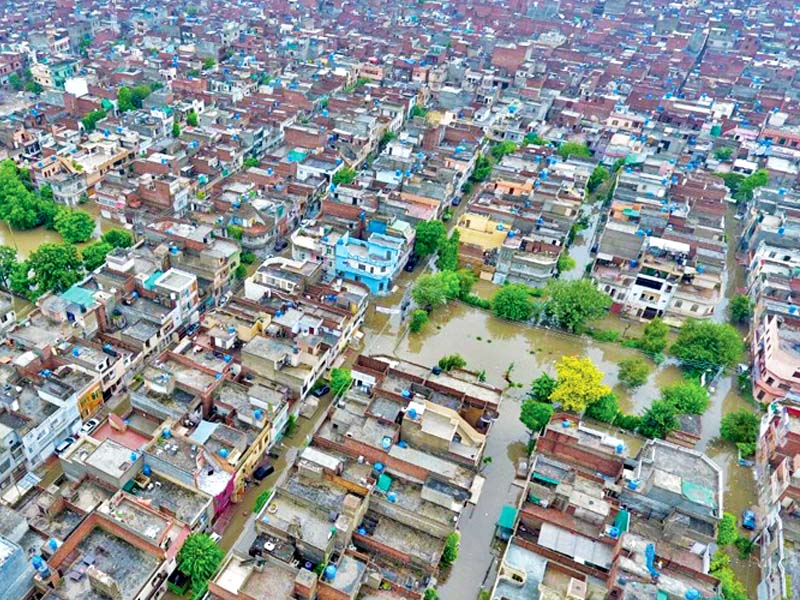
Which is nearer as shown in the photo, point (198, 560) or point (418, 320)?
point (198, 560)

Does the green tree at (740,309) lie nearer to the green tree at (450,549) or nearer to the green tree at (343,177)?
the green tree at (450,549)

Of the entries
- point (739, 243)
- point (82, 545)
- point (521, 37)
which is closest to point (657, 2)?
point (521, 37)

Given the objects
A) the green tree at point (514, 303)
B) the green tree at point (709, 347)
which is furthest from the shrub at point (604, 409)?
the green tree at point (514, 303)

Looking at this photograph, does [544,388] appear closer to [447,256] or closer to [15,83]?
[447,256]

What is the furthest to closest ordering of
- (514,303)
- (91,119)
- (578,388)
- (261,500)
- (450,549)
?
(91,119) < (514,303) < (578,388) < (261,500) < (450,549)

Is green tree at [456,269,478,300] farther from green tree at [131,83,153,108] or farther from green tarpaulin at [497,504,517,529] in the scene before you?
green tree at [131,83,153,108]

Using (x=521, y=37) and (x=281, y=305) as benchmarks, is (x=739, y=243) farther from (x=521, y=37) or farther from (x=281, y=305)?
(x=521, y=37)

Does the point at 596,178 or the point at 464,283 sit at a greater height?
the point at 596,178

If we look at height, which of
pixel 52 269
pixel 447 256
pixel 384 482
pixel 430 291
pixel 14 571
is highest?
pixel 447 256

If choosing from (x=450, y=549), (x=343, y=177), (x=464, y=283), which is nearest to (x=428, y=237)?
(x=464, y=283)
